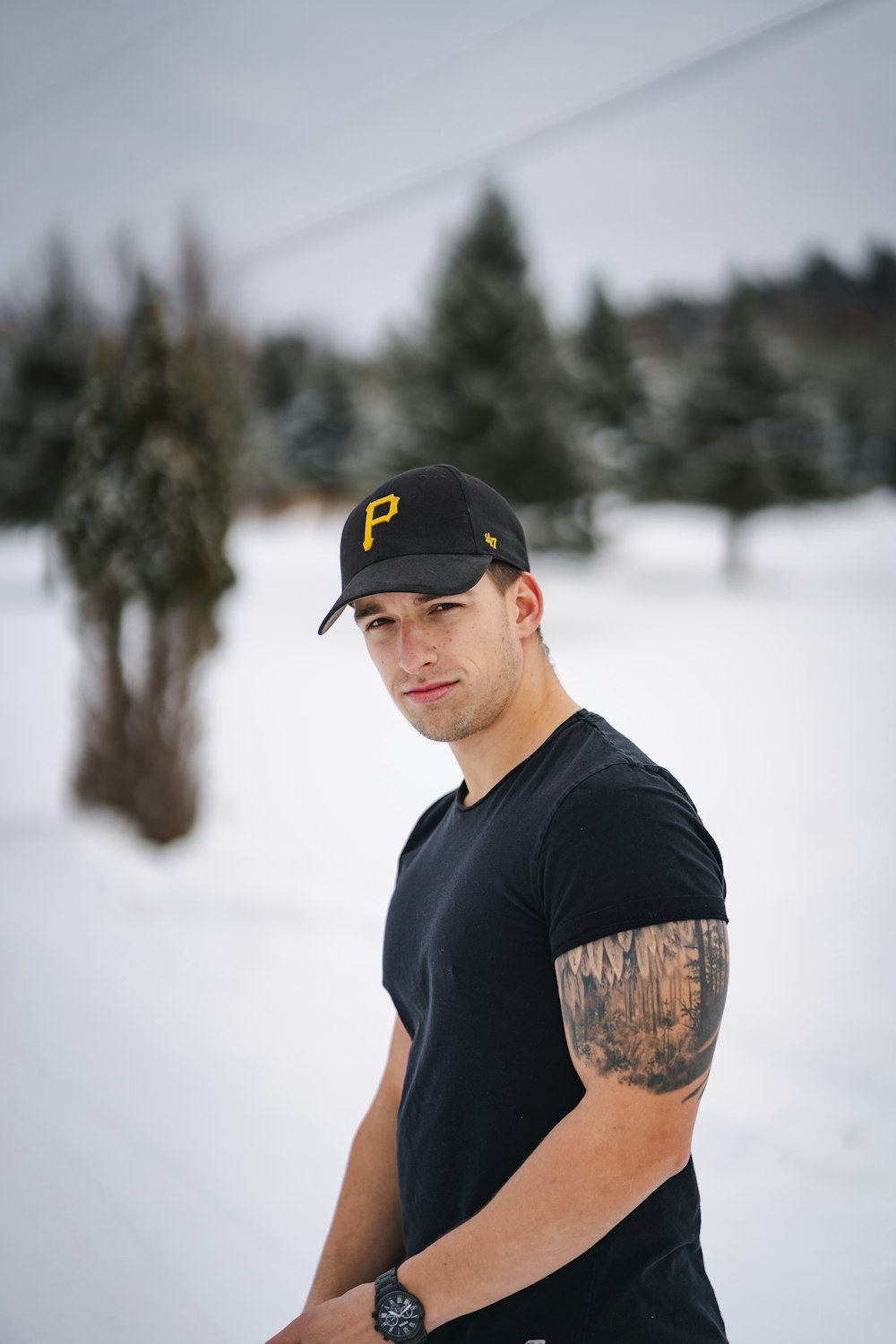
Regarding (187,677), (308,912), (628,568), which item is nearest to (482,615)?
(308,912)

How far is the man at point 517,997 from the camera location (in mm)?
1080

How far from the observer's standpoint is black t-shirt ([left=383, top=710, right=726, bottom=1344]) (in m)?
1.09

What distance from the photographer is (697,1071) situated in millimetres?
1103

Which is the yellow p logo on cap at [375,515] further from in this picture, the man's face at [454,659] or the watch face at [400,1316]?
the watch face at [400,1316]

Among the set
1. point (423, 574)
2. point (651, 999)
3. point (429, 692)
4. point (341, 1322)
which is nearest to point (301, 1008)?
point (341, 1322)

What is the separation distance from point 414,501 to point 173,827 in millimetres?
5406

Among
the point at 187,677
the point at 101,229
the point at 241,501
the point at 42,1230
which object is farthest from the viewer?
the point at 241,501

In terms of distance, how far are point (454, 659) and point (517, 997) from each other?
46 centimetres

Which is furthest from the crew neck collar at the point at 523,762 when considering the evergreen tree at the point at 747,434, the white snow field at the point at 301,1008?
the evergreen tree at the point at 747,434

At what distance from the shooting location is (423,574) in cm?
136

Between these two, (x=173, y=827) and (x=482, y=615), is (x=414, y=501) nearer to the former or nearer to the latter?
(x=482, y=615)

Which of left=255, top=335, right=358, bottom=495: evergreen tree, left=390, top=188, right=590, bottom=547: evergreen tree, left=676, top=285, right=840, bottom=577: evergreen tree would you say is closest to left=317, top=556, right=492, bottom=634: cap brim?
left=390, top=188, right=590, bottom=547: evergreen tree

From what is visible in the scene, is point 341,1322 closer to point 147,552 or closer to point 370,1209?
point 370,1209

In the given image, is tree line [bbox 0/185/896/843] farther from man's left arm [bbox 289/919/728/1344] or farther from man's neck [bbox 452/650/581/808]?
man's left arm [bbox 289/919/728/1344]
